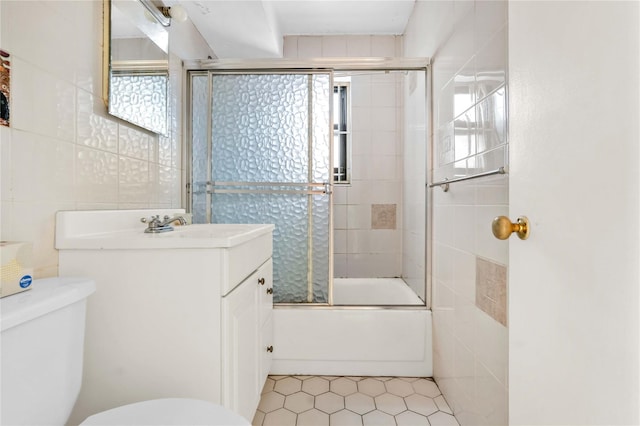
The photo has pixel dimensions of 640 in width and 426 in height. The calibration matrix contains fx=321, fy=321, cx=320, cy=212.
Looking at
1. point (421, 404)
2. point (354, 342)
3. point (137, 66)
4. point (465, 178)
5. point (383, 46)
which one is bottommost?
point (421, 404)

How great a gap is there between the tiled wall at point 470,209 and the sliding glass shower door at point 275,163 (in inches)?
26.3

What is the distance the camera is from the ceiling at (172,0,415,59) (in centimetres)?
197

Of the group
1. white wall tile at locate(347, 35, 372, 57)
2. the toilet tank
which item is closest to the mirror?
the toilet tank

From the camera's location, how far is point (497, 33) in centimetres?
113

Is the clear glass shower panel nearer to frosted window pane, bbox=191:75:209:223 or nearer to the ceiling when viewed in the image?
frosted window pane, bbox=191:75:209:223

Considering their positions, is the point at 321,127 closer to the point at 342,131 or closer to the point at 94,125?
the point at 342,131

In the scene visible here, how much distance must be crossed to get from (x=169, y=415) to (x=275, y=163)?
4.77 feet

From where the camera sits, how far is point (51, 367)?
0.73 metres

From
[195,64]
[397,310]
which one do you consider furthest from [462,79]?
[195,64]

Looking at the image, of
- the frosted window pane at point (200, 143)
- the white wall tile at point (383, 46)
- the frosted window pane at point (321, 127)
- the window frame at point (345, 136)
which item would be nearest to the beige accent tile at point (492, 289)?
the frosted window pane at point (321, 127)

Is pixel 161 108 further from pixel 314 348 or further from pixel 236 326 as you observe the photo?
pixel 314 348

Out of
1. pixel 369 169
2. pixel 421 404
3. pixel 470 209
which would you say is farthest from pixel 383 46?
pixel 421 404

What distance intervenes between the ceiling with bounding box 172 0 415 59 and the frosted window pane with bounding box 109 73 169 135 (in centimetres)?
58

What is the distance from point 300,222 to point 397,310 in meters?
0.78
